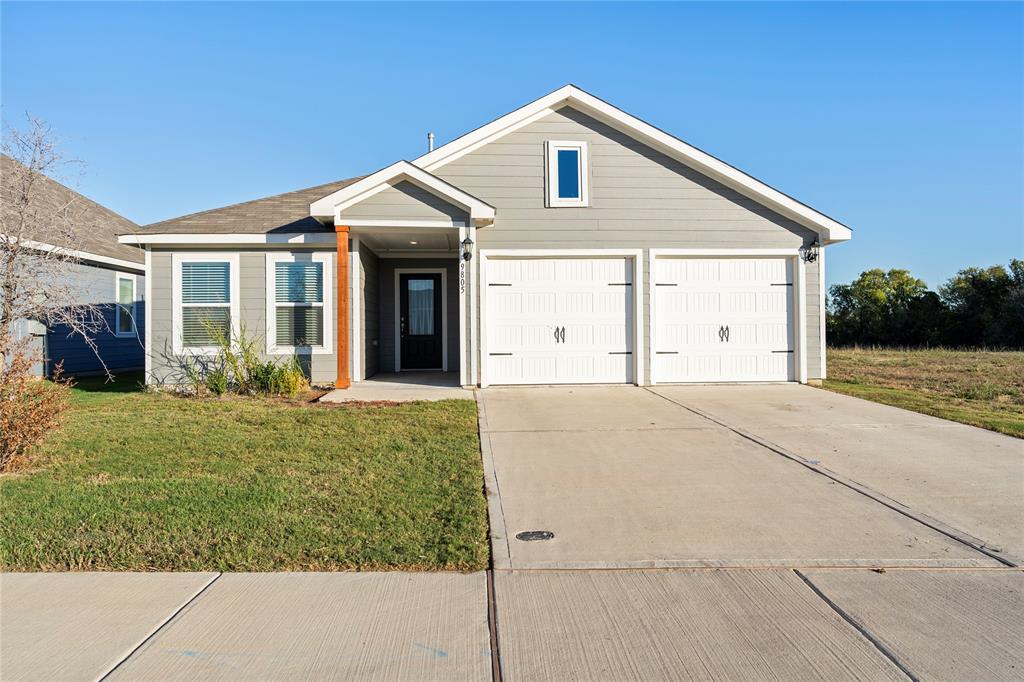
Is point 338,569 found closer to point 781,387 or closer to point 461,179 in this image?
point 461,179

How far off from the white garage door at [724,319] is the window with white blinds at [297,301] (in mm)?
6208

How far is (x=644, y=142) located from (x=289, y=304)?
23.6ft

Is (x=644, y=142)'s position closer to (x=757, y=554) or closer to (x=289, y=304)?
(x=289, y=304)

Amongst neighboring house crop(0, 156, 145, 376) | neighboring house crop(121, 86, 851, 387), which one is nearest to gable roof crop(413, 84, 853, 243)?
neighboring house crop(121, 86, 851, 387)

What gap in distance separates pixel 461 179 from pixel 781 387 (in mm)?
6898

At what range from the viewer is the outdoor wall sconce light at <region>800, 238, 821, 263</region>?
1137 centimetres

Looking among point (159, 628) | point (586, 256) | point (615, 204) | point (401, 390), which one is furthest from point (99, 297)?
point (159, 628)

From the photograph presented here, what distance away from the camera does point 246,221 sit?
11117 mm

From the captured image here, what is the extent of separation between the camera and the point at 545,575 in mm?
3406

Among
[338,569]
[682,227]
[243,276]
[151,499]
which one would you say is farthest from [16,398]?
[682,227]

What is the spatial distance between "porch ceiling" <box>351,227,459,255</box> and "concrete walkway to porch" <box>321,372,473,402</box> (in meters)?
2.67

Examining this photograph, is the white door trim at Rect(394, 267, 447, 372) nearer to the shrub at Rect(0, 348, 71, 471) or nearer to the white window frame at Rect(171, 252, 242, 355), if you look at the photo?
the white window frame at Rect(171, 252, 242, 355)

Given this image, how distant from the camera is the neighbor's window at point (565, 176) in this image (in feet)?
36.6

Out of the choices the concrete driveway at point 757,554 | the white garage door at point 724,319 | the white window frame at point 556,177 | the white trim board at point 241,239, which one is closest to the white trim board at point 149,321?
the white trim board at point 241,239
